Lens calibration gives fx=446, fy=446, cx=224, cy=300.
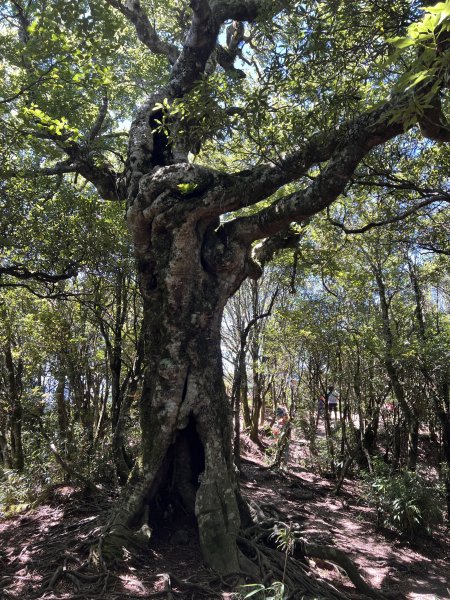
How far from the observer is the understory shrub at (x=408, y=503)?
25.8 feet

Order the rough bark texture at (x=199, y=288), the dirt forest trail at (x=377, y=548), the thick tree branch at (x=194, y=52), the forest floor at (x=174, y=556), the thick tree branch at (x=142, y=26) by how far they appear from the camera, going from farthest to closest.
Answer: the thick tree branch at (x=142, y=26)
the thick tree branch at (x=194, y=52)
the dirt forest trail at (x=377, y=548)
the rough bark texture at (x=199, y=288)
the forest floor at (x=174, y=556)

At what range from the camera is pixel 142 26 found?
30.2 feet

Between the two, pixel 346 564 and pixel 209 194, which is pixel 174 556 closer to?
pixel 346 564

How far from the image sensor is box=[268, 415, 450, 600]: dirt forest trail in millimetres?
6297

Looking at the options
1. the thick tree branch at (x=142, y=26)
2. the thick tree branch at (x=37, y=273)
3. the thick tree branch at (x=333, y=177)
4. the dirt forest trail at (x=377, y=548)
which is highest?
the thick tree branch at (x=142, y=26)

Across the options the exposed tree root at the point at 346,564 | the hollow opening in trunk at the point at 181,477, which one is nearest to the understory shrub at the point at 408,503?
the exposed tree root at the point at 346,564

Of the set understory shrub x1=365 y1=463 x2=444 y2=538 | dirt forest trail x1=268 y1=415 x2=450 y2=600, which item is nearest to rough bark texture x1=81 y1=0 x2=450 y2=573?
dirt forest trail x1=268 y1=415 x2=450 y2=600

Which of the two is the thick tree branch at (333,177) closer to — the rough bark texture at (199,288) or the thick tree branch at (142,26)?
the rough bark texture at (199,288)

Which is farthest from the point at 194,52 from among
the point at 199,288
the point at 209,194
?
the point at 199,288

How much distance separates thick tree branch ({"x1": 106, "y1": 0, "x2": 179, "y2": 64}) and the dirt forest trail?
9500 mm

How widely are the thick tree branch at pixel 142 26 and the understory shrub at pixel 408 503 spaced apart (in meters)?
9.65

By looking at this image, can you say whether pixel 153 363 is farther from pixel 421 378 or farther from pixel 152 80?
pixel 152 80

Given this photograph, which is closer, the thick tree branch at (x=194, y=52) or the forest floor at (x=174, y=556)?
the forest floor at (x=174, y=556)

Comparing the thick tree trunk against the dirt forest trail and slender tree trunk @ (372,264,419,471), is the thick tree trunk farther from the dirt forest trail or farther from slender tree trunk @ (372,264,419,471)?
slender tree trunk @ (372,264,419,471)
